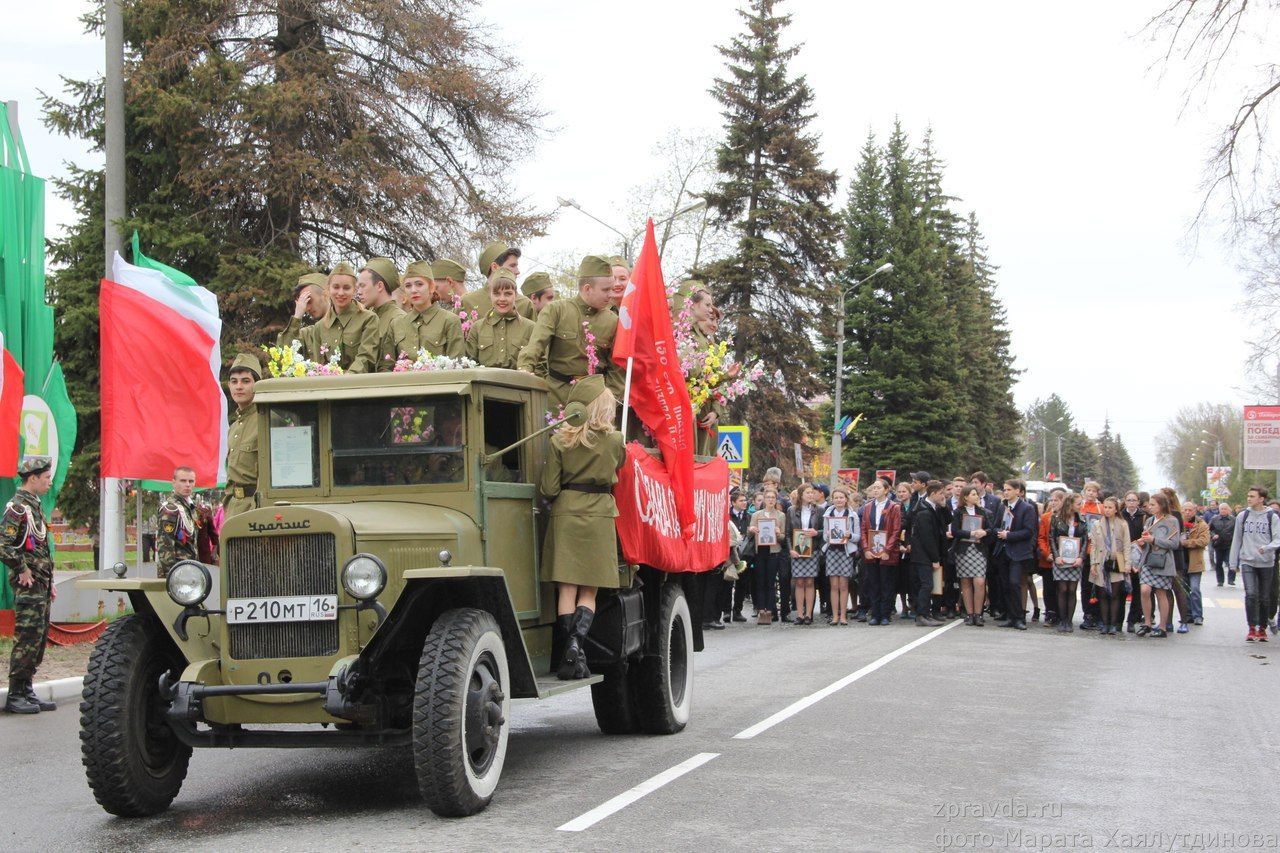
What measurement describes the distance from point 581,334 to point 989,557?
13134 mm

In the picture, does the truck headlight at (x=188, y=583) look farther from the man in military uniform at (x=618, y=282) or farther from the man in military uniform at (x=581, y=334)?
the man in military uniform at (x=618, y=282)

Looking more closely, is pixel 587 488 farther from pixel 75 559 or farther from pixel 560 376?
pixel 75 559

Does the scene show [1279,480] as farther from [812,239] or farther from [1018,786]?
[1018,786]

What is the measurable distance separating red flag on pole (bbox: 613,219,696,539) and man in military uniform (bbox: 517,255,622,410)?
0.13 m

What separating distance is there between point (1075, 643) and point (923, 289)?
4276cm

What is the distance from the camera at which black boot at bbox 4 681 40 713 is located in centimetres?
1077

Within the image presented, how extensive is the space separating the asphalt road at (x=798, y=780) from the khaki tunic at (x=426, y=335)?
2.70 metres

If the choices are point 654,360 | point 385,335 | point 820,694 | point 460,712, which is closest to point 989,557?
point 820,694

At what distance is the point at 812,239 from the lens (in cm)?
4569

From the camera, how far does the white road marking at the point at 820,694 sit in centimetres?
988

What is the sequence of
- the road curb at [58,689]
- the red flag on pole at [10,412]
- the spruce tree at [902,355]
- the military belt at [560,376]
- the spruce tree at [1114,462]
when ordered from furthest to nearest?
the spruce tree at [1114,462] < the spruce tree at [902,355] < the red flag on pole at [10,412] < the road curb at [58,689] < the military belt at [560,376]

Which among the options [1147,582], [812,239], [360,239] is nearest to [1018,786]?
[1147,582]

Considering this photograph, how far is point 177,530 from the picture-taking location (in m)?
10.7

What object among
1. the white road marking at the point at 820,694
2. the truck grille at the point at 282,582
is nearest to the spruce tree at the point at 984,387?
the white road marking at the point at 820,694
